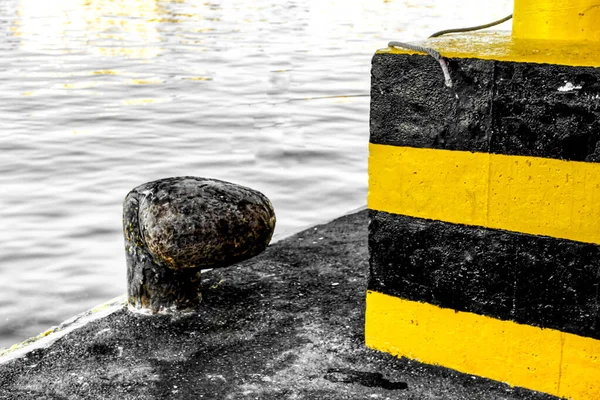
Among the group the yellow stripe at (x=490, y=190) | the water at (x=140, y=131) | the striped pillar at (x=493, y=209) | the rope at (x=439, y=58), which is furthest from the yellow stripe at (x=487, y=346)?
the water at (x=140, y=131)

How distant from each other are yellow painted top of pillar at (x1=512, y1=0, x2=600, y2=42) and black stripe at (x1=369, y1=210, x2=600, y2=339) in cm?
82

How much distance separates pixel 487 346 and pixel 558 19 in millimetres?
1330

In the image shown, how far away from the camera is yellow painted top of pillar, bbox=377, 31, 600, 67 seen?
299cm

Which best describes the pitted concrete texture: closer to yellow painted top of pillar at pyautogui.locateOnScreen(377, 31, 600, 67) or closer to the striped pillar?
the striped pillar

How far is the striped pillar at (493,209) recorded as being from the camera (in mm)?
3035

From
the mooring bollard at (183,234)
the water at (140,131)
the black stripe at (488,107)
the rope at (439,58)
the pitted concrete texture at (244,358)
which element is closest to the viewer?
the black stripe at (488,107)

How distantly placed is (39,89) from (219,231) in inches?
403

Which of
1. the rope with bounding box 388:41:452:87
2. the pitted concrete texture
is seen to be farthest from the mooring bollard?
the rope with bounding box 388:41:452:87

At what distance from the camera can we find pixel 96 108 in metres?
11.9

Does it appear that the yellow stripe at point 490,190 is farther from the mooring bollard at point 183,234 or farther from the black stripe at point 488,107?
the mooring bollard at point 183,234

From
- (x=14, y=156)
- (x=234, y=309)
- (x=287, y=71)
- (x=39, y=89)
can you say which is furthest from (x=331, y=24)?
(x=234, y=309)

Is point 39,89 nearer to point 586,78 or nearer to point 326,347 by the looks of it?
point 326,347

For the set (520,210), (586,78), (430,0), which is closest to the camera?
(586,78)

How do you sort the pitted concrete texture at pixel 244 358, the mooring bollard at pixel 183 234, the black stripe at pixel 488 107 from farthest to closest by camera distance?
the mooring bollard at pixel 183 234 < the pitted concrete texture at pixel 244 358 < the black stripe at pixel 488 107
